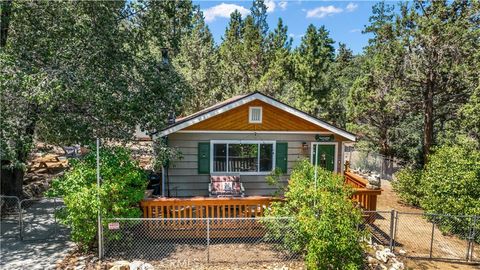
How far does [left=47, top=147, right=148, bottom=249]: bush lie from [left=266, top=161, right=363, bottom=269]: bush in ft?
10.4

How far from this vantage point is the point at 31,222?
8828 mm

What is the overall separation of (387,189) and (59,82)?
13.9 metres

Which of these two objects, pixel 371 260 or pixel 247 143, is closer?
pixel 371 260

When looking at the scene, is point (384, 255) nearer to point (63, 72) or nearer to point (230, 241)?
point (230, 241)

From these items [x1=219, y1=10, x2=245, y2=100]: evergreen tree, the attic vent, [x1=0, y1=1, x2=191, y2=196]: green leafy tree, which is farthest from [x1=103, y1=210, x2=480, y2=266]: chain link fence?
[x1=219, y1=10, x2=245, y2=100]: evergreen tree

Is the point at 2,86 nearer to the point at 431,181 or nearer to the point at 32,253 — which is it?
the point at 32,253

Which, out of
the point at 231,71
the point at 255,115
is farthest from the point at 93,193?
the point at 231,71

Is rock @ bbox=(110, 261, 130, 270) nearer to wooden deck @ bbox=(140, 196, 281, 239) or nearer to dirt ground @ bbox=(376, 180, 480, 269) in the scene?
wooden deck @ bbox=(140, 196, 281, 239)

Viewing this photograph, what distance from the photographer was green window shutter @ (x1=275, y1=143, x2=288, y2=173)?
10531 millimetres

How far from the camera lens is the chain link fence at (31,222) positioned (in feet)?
25.6

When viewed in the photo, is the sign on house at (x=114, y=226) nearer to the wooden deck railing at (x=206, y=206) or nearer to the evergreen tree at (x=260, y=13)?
the wooden deck railing at (x=206, y=206)

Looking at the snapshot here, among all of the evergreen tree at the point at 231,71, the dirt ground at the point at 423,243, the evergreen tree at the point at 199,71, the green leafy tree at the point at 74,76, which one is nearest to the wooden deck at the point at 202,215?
the dirt ground at the point at 423,243

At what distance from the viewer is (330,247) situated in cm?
623

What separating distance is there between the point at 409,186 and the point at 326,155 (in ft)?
14.4
